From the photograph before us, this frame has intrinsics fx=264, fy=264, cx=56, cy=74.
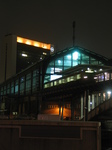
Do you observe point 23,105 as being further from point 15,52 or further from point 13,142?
point 13,142

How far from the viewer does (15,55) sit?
114500 millimetres

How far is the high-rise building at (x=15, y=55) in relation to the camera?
4463 inches

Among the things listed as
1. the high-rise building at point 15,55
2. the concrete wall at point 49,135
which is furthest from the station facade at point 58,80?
the concrete wall at point 49,135

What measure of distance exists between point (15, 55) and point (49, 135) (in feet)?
329

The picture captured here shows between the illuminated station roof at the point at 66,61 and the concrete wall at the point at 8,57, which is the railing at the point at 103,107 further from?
the concrete wall at the point at 8,57

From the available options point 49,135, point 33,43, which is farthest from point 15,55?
point 49,135

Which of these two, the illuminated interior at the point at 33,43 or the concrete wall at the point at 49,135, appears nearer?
the concrete wall at the point at 49,135

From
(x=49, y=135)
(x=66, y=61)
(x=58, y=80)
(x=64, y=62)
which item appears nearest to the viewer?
(x=49, y=135)

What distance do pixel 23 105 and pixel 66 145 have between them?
69323 millimetres

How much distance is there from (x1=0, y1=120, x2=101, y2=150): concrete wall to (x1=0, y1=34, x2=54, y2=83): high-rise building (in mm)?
96236

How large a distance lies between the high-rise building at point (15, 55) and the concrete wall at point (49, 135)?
3789 inches

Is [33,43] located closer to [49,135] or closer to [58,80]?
[58,80]

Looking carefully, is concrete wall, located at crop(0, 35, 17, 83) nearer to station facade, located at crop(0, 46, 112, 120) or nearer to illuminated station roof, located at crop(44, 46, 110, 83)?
Result: station facade, located at crop(0, 46, 112, 120)

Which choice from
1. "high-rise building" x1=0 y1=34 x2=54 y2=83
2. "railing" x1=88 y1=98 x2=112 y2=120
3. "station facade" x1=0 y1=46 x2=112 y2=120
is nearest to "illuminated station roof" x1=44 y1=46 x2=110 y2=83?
"station facade" x1=0 y1=46 x2=112 y2=120
